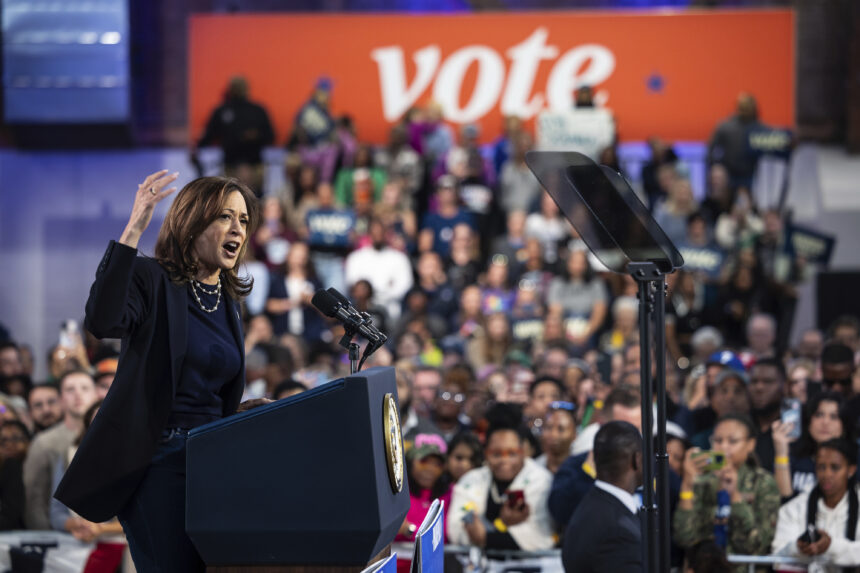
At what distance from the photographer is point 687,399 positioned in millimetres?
7707

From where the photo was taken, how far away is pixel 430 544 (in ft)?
10.4

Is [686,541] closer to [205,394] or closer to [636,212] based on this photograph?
[636,212]

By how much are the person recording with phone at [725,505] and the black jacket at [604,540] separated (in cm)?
112

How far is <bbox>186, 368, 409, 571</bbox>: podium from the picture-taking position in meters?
2.84

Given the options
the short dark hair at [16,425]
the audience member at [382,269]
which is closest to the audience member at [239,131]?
the audience member at [382,269]

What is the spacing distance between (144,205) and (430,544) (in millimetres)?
1103

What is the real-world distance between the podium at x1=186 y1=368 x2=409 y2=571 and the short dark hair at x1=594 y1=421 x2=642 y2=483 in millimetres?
1798

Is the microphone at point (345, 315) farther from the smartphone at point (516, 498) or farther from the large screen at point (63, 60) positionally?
the large screen at point (63, 60)

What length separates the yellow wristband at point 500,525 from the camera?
19.0ft

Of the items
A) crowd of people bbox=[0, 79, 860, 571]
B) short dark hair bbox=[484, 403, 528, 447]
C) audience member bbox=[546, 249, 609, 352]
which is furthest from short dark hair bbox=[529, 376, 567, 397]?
audience member bbox=[546, 249, 609, 352]

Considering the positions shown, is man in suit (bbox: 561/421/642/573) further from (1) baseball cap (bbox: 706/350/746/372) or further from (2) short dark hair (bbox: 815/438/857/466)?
(1) baseball cap (bbox: 706/350/746/372)

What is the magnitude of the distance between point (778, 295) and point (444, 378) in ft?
12.4

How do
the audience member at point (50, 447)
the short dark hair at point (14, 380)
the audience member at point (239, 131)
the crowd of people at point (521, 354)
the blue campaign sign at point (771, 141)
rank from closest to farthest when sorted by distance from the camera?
1. the crowd of people at point (521, 354)
2. the audience member at point (50, 447)
3. the short dark hair at point (14, 380)
4. the blue campaign sign at point (771, 141)
5. the audience member at point (239, 131)

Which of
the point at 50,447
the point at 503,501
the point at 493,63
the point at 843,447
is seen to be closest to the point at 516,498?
the point at 503,501
